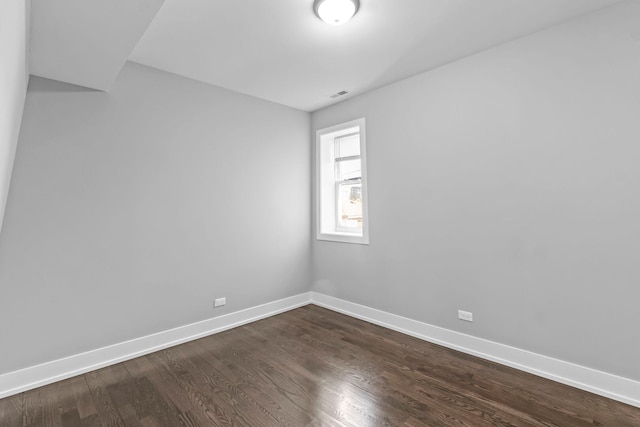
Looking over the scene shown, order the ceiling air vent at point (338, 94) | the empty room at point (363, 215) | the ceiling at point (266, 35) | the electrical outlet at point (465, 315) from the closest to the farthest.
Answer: the ceiling at point (266, 35), the empty room at point (363, 215), the electrical outlet at point (465, 315), the ceiling air vent at point (338, 94)

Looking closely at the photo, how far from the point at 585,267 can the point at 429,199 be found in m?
1.33

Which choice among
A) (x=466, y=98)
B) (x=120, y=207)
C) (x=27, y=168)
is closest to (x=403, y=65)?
(x=466, y=98)

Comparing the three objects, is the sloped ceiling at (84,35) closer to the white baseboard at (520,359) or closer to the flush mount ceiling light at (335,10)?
the flush mount ceiling light at (335,10)

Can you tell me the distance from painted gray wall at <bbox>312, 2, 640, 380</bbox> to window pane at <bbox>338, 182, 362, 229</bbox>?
0.62 metres

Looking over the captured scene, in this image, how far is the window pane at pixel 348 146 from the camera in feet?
13.4

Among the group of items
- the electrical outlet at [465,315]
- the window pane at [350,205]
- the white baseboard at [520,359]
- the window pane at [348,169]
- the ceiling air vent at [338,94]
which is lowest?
the white baseboard at [520,359]

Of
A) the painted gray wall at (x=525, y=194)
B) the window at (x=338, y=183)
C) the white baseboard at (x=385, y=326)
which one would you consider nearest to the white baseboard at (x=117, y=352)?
the white baseboard at (x=385, y=326)

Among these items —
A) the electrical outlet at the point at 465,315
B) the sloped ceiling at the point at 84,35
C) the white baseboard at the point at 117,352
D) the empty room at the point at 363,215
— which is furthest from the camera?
the electrical outlet at the point at 465,315

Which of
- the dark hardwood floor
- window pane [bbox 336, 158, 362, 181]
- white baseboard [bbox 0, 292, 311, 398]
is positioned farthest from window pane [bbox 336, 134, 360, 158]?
the dark hardwood floor

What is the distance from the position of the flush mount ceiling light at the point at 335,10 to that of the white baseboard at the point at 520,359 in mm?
2923

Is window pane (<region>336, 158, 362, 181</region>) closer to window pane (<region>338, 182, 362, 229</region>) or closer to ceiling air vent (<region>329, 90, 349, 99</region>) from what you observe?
window pane (<region>338, 182, 362, 229</region>)

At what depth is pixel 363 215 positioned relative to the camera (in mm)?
3604

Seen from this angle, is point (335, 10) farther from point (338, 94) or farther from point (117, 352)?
point (117, 352)

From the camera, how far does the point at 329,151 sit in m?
4.29
